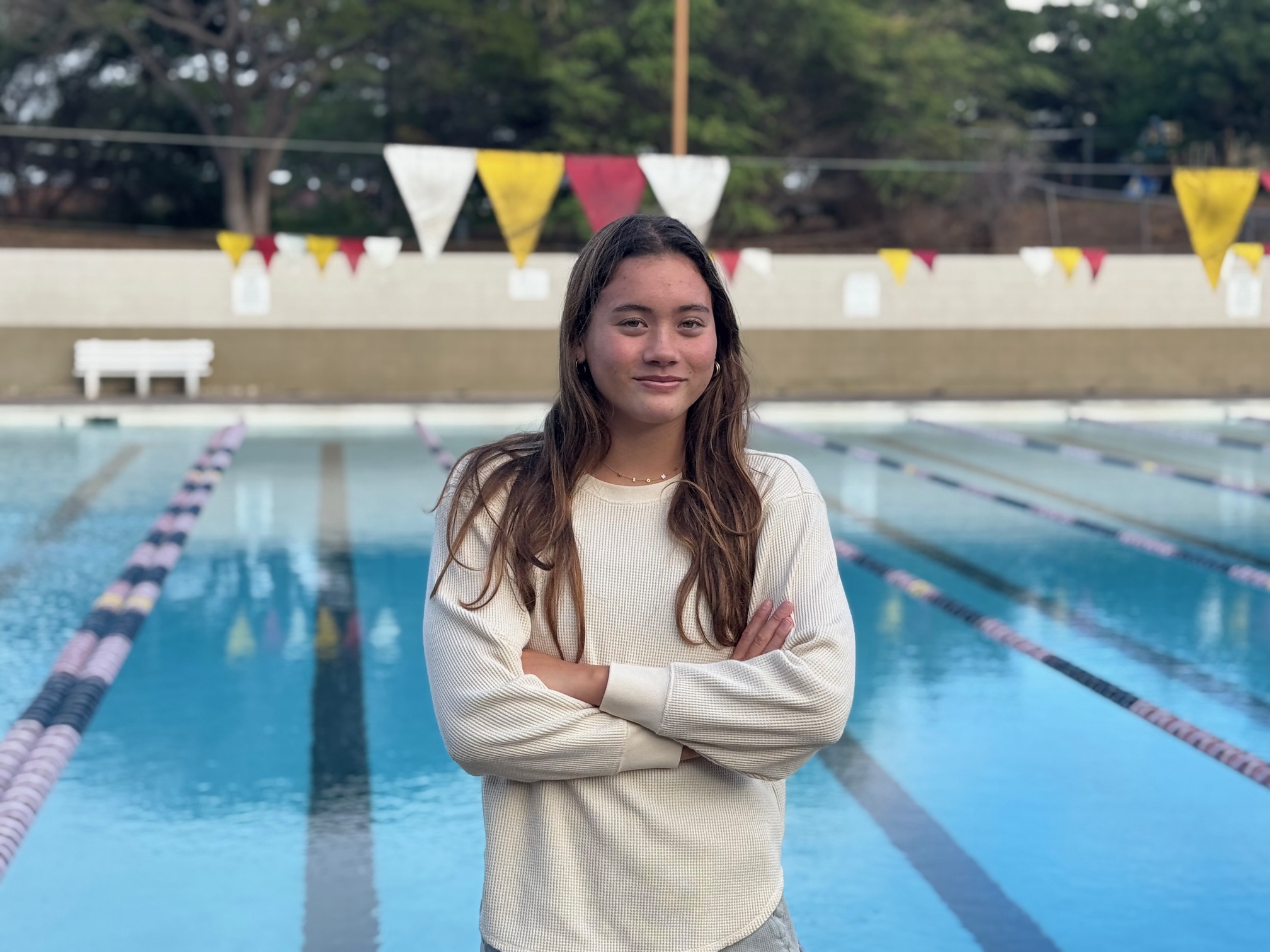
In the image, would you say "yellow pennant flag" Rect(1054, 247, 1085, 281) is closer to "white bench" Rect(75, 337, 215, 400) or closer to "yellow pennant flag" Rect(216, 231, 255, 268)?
"yellow pennant flag" Rect(216, 231, 255, 268)

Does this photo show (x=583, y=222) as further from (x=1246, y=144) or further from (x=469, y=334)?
(x=1246, y=144)

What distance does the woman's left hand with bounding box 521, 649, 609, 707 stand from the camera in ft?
5.45

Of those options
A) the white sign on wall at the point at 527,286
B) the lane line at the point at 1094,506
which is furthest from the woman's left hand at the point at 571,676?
the white sign on wall at the point at 527,286

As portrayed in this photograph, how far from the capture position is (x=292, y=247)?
1708 centimetres

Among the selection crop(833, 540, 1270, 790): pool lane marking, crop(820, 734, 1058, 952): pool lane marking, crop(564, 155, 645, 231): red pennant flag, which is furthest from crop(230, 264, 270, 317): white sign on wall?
crop(820, 734, 1058, 952): pool lane marking

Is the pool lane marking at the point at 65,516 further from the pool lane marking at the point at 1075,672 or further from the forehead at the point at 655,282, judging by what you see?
the forehead at the point at 655,282

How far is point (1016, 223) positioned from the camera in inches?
1204

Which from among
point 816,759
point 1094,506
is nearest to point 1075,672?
point 816,759

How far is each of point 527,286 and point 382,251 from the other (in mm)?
1837

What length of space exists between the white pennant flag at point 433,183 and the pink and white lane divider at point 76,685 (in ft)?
12.3

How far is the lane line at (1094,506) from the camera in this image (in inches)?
336

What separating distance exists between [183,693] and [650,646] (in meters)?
4.21

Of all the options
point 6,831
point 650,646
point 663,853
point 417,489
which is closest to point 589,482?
point 650,646

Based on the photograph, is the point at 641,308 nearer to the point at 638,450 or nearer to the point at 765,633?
the point at 638,450
